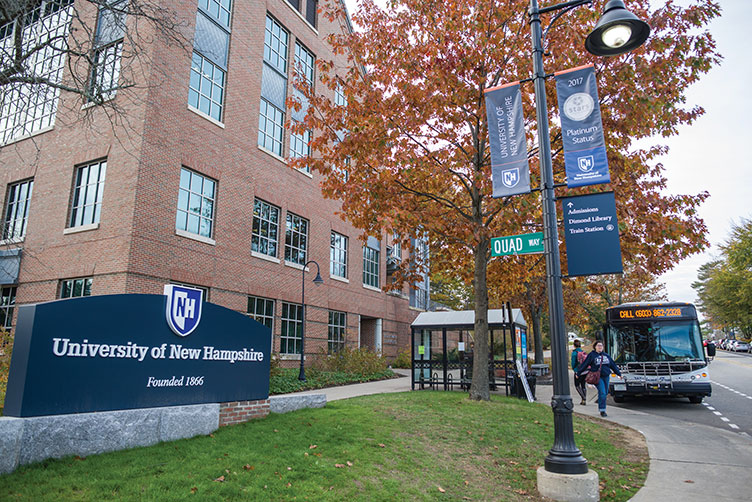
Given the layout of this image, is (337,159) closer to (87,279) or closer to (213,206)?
(213,206)

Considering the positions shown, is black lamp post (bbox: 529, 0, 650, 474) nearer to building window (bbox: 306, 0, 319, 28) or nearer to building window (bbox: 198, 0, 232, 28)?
building window (bbox: 198, 0, 232, 28)

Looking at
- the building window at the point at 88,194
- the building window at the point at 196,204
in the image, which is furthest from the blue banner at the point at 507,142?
the building window at the point at 88,194

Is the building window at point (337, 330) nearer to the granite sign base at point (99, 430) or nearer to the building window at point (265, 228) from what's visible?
the building window at point (265, 228)

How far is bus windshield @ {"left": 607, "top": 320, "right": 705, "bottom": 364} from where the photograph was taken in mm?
14445

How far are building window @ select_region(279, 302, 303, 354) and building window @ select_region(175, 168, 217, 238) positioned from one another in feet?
17.1

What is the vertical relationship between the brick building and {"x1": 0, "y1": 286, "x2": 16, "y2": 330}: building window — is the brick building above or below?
above

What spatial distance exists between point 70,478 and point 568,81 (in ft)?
25.1

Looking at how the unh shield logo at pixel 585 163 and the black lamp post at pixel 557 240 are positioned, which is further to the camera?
the unh shield logo at pixel 585 163

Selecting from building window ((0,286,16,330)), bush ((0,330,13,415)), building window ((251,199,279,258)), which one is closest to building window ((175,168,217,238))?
building window ((251,199,279,258))

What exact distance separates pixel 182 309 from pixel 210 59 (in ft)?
45.5

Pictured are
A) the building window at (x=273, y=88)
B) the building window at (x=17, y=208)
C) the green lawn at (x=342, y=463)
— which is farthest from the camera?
the building window at (x=273, y=88)

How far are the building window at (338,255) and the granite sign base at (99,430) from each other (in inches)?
689

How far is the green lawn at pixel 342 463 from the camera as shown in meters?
4.62

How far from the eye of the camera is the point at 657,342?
14.7 m
